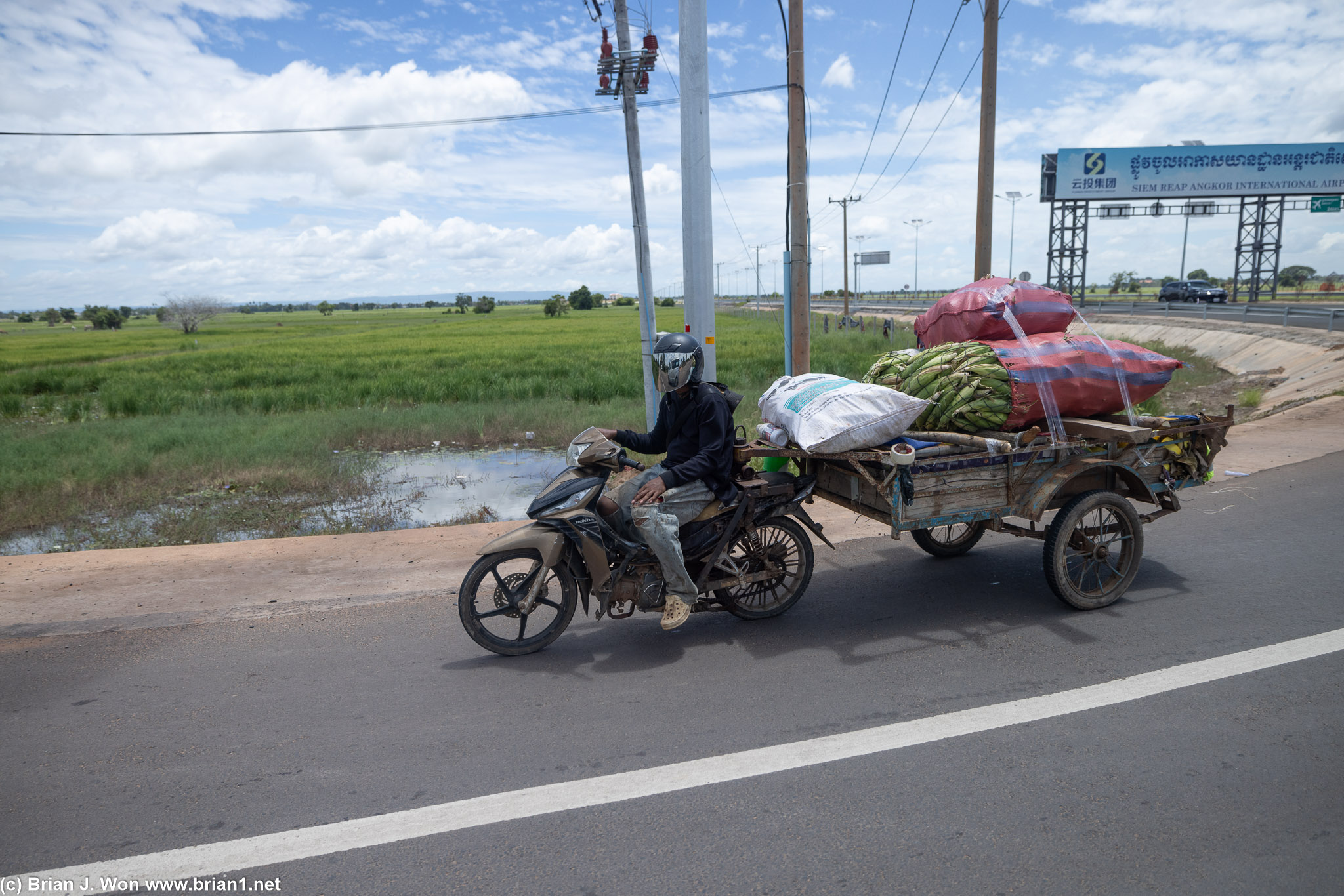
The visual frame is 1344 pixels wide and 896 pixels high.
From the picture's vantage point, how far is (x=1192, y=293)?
151 feet

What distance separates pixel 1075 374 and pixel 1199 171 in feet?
163

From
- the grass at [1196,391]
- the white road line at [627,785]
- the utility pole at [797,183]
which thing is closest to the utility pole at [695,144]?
the utility pole at [797,183]

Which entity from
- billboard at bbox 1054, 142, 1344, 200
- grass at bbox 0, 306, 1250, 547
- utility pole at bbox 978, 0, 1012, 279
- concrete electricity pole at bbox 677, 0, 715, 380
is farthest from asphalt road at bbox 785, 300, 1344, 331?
concrete electricity pole at bbox 677, 0, 715, 380

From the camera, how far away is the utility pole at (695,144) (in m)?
7.71

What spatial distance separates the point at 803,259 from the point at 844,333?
1062 inches

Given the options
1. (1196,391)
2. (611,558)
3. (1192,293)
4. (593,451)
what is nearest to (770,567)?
(611,558)

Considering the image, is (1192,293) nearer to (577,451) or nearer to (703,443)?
(703,443)

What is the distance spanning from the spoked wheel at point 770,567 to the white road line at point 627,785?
135 cm

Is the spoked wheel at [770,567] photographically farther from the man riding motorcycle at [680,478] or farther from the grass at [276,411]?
the grass at [276,411]

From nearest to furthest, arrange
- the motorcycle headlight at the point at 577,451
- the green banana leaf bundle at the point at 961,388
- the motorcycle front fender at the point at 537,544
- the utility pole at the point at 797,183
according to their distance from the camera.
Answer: the motorcycle front fender at the point at 537,544, the motorcycle headlight at the point at 577,451, the green banana leaf bundle at the point at 961,388, the utility pole at the point at 797,183

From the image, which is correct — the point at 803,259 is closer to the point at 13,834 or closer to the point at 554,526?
the point at 554,526

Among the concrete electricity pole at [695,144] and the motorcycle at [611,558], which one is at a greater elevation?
the concrete electricity pole at [695,144]

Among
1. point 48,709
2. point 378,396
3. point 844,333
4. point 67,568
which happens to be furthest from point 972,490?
point 844,333

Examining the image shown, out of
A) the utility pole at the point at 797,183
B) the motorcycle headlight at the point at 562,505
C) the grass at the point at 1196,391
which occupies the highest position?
the utility pole at the point at 797,183
